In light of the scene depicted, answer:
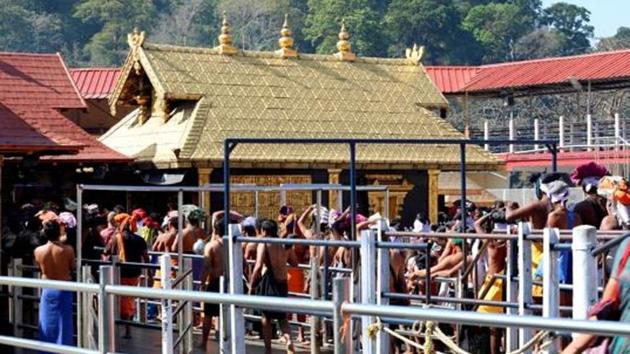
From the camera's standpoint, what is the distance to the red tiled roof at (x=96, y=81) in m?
39.9

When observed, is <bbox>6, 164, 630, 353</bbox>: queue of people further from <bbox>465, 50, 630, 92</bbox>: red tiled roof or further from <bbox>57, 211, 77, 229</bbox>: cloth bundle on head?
<bbox>465, 50, 630, 92</bbox>: red tiled roof

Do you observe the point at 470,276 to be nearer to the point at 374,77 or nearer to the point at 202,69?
the point at 202,69

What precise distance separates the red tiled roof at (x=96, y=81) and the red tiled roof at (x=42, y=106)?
9.27 metres

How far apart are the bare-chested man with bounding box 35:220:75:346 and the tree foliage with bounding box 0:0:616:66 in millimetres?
78792

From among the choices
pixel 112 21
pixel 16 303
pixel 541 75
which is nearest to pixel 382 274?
pixel 16 303

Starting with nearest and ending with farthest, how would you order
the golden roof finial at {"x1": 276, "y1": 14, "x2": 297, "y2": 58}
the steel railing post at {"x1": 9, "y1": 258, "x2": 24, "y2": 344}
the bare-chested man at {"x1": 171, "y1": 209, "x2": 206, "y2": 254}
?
1. the steel railing post at {"x1": 9, "y1": 258, "x2": 24, "y2": 344}
2. the bare-chested man at {"x1": 171, "y1": 209, "x2": 206, "y2": 254}
3. the golden roof finial at {"x1": 276, "y1": 14, "x2": 297, "y2": 58}

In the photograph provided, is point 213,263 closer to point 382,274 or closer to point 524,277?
point 382,274

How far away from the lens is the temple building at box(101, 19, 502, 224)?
27.1 meters

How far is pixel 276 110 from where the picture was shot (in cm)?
2822

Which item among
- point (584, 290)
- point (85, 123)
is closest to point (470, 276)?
point (584, 290)

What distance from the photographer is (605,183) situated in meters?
12.6

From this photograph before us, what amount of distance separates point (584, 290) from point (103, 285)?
272cm

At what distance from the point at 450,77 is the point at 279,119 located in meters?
14.1

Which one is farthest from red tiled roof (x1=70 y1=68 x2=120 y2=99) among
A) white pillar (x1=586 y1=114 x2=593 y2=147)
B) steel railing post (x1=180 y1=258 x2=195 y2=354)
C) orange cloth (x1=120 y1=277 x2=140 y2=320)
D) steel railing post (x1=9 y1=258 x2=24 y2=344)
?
steel railing post (x1=180 y1=258 x2=195 y2=354)
